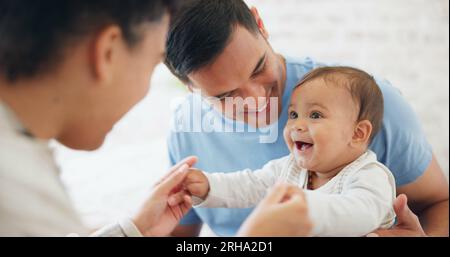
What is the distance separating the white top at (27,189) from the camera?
540 mm

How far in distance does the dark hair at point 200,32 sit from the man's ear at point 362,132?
20 centimetres

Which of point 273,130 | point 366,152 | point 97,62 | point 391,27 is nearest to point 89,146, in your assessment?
point 97,62

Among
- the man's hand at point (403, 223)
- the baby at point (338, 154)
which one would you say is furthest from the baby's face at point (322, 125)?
the man's hand at point (403, 223)

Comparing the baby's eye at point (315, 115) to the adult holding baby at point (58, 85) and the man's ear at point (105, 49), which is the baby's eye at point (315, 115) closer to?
the adult holding baby at point (58, 85)

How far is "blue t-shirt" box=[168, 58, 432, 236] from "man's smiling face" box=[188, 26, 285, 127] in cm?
2

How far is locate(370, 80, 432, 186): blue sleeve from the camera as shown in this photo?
74cm

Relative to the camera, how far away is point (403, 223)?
0.73m

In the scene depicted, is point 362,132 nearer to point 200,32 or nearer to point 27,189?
point 200,32

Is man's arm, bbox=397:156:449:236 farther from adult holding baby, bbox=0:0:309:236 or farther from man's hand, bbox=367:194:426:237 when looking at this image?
adult holding baby, bbox=0:0:309:236

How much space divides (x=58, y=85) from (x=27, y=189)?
4.6 inches

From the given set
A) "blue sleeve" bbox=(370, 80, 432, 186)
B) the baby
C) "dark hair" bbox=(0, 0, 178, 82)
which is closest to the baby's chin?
the baby

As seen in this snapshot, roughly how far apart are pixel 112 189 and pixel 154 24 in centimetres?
30

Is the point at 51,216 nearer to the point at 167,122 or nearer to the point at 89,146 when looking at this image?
the point at 89,146

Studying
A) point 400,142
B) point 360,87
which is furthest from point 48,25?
point 400,142
